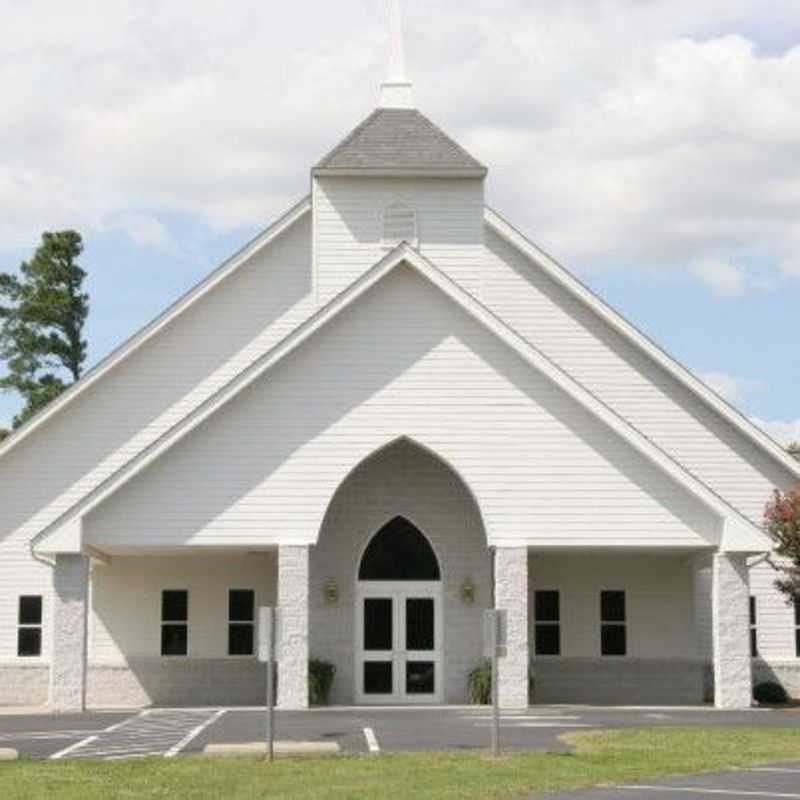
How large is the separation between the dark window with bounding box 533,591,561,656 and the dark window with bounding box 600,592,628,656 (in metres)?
0.94

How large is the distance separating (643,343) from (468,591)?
22.7ft

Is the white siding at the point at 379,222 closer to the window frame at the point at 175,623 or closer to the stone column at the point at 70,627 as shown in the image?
the window frame at the point at 175,623

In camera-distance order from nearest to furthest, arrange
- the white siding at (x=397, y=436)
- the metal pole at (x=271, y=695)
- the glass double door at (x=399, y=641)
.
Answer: the metal pole at (x=271, y=695) < the white siding at (x=397, y=436) < the glass double door at (x=399, y=641)

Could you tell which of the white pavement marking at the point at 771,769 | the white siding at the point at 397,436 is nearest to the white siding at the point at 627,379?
the white siding at the point at 397,436

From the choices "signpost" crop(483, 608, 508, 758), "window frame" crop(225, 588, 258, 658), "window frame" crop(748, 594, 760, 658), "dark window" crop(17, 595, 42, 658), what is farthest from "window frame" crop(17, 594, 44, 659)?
"signpost" crop(483, 608, 508, 758)

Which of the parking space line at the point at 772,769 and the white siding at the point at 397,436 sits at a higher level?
the white siding at the point at 397,436

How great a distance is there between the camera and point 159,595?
119 feet

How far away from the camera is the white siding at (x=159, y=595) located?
118ft

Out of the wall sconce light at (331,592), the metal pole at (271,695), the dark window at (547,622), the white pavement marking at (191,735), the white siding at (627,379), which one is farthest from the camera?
the white siding at (627,379)

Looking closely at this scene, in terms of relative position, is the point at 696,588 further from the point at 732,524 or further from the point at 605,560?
the point at 732,524

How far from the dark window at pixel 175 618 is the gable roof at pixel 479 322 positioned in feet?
18.1

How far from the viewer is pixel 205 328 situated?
37344mm

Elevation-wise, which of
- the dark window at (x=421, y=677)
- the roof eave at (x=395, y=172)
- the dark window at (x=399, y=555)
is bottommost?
the dark window at (x=421, y=677)

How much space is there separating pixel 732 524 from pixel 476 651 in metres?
6.14
